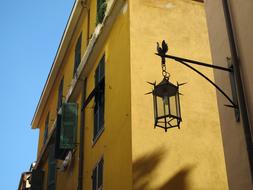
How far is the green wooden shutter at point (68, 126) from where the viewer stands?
12.9 m

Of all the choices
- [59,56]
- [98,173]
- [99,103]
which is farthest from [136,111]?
[59,56]

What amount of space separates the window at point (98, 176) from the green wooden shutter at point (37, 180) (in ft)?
22.3

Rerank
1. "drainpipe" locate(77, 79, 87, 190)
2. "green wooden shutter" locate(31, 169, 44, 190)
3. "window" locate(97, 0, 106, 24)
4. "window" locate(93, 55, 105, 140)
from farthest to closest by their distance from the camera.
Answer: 1. "green wooden shutter" locate(31, 169, 44, 190)
2. "window" locate(97, 0, 106, 24)
3. "drainpipe" locate(77, 79, 87, 190)
4. "window" locate(93, 55, 105, 140)

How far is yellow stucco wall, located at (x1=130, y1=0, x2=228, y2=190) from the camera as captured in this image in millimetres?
8789

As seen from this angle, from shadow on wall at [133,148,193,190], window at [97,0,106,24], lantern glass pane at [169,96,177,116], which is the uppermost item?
window at [97,0,106,24]

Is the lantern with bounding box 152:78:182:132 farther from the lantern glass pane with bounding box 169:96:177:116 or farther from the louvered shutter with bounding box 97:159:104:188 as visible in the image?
the louvered shutter with bounding box 97:159:104:188

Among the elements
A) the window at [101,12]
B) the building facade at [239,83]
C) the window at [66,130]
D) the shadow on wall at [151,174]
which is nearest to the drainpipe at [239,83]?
the building facade at [239,83]

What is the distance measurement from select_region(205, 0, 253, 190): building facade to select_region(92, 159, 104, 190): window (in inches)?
156

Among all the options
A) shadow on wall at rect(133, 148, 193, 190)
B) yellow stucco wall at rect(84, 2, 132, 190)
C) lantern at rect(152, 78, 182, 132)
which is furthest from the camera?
yellow stucco wall at rect(84, 2, 132, 190)

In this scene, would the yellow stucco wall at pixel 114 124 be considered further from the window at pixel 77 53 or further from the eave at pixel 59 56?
the eave at pixel 59 56

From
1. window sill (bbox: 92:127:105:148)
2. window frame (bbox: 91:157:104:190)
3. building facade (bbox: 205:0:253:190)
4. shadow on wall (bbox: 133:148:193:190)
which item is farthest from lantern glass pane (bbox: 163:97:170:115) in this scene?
window sill (bbox: 92:127:105:148)

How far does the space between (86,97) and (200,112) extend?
4.14 meters

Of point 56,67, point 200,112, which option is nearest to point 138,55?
point 200,112

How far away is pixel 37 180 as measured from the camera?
17438 millimetres
